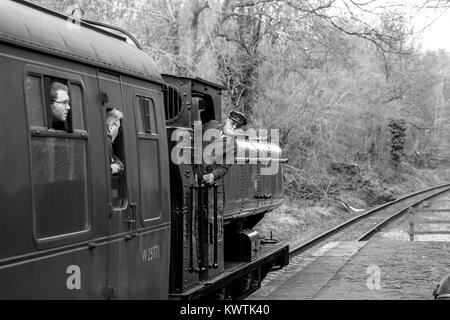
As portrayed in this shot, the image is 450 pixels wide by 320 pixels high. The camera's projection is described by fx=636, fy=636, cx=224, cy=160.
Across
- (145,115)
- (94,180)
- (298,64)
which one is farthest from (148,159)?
(298,64)

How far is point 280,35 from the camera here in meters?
19.2

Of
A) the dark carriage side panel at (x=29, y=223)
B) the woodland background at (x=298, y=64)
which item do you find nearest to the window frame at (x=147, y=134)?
the dark carriage side panel at (x=29, y=223)

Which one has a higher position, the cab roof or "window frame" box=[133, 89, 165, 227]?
the cab roof

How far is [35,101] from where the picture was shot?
404 cm

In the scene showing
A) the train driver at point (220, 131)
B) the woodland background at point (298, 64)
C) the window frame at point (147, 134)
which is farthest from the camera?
the woodland background at point (298, 64)

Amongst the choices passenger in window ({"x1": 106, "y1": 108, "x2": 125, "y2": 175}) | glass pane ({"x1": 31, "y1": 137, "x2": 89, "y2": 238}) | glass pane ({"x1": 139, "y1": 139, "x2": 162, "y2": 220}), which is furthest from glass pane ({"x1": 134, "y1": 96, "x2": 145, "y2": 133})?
glass pane ({"x1": 31, "y1": 137, "x2": 89, "y2": 238})

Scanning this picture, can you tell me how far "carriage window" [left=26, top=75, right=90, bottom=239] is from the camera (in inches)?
157

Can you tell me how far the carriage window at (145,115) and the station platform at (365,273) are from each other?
4.56 m

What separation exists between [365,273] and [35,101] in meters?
8.89

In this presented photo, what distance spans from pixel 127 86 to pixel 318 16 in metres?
13.9

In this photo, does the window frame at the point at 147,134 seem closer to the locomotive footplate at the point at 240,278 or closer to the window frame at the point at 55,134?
the window frame at the point at 55,134

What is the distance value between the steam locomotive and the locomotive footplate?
0.06 metres

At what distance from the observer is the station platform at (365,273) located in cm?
978

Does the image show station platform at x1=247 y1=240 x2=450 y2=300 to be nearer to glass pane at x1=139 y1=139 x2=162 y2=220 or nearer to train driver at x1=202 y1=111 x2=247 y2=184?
train driver at x1=202 y1=111 x2=247 y2=184
